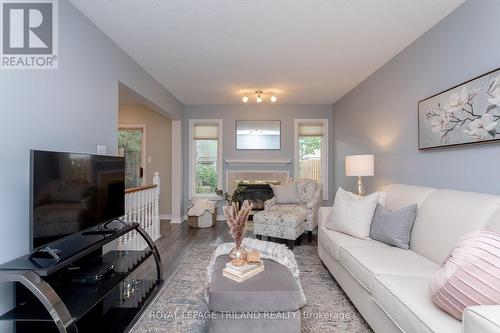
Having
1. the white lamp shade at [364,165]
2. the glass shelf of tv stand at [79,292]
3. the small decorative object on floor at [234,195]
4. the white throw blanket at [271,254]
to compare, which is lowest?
the glass shelf of tv stand at [79,292]

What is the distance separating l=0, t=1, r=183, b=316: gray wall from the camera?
5.41 feet

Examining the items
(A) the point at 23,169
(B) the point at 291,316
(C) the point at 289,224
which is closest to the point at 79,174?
(A) the point at 23,169

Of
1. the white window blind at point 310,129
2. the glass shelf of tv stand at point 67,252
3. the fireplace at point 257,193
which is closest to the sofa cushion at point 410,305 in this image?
the glass shelf of tv stand at point 67,252

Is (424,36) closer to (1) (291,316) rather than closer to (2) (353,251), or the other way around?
(2) (353,251)

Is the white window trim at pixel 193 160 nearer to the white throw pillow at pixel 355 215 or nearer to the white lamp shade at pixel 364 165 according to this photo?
the white lamp shade at pixel 364 165

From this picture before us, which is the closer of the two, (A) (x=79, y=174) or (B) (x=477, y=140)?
(A) (x=79, y=174)

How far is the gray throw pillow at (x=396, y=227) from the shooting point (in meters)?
2.22

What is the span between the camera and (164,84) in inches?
168

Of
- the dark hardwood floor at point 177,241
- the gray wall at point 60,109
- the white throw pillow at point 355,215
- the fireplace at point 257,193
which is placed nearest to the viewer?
the gray wall at point 60,109

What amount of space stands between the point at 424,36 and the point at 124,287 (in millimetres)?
3946

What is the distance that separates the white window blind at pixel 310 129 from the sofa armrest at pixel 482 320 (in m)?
4.96

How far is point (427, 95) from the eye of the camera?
2.62 meters

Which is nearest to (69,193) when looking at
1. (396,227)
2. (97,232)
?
(97,232)

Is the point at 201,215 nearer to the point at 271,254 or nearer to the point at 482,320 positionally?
the point at 271,254
